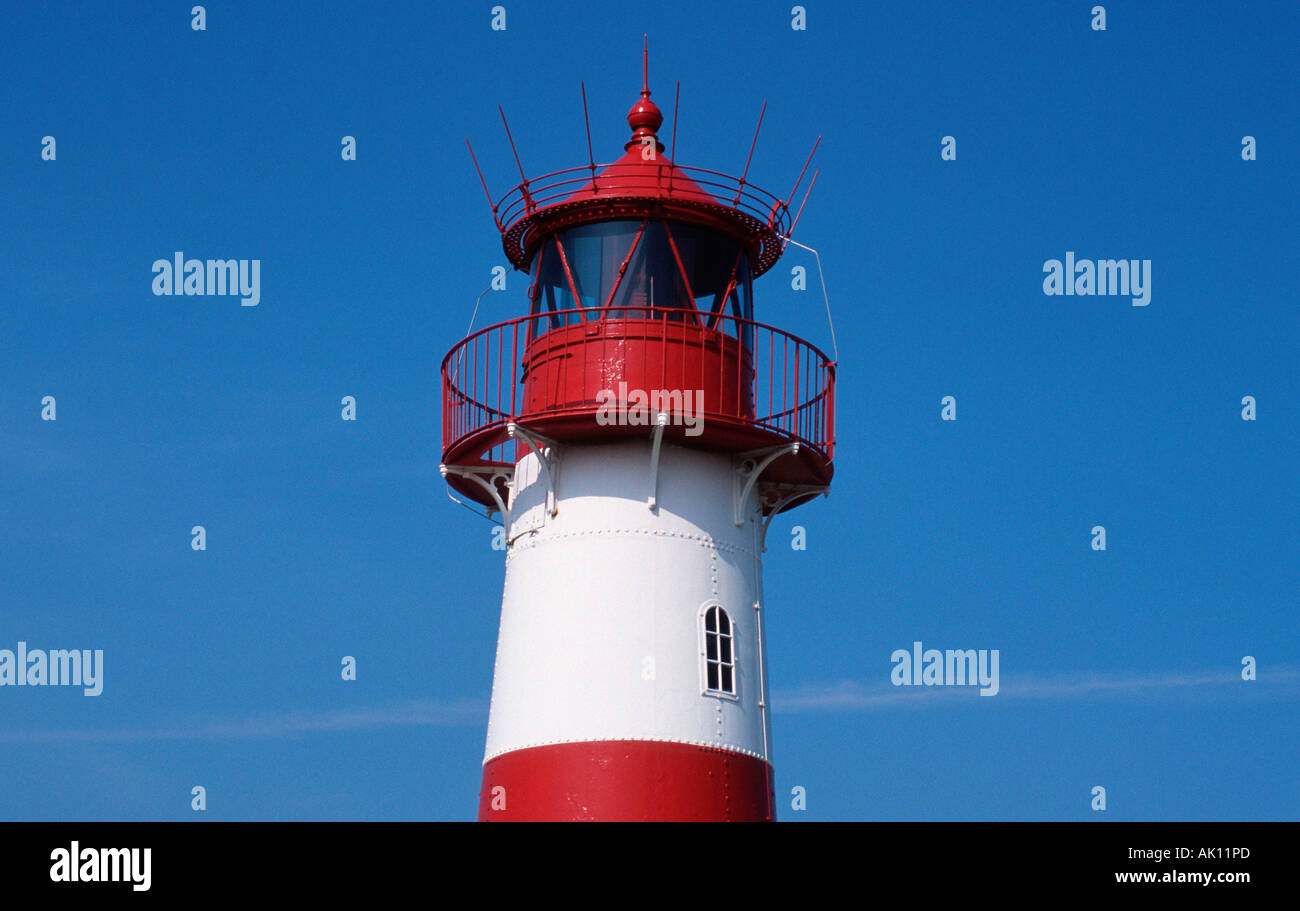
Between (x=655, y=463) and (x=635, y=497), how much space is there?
539 mm

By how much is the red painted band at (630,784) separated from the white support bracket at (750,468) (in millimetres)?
3397

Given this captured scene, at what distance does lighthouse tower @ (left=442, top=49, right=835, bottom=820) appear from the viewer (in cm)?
2709

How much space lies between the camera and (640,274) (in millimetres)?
28609

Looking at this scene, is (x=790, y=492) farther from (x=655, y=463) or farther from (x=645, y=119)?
(x=645, y=119)

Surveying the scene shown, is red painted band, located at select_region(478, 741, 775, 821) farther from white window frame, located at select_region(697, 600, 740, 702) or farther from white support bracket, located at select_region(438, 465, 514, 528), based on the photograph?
white support bracket, located at select_region(438, 465, 514, 528)

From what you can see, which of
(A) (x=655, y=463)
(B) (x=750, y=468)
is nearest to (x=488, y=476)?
(A) (x=655, y=463)

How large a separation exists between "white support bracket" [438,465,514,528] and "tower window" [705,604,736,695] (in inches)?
133

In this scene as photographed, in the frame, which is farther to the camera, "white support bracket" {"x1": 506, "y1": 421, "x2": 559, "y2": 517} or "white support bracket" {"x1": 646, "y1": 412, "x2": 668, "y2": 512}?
"white support bracket" {"x1": 506, "y1": 421, "x2": 559, "y2": 517}

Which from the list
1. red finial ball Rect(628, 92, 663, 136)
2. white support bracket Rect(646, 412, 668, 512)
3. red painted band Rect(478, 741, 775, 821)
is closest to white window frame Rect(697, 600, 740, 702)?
red painted band Rect(478, 741, 775, 821)
